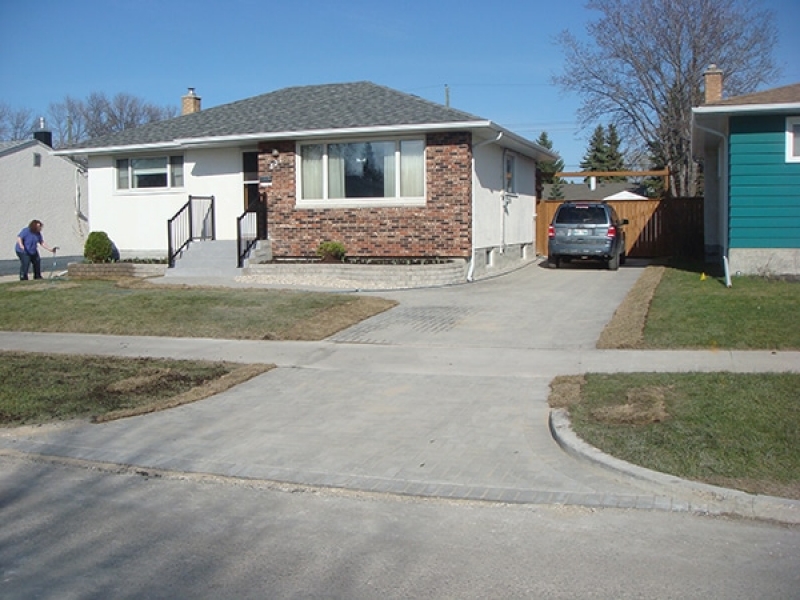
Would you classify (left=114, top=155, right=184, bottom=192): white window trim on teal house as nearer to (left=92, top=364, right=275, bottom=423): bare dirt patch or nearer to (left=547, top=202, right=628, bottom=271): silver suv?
(left=547, top=202, right=628, bottom=271): silver suv

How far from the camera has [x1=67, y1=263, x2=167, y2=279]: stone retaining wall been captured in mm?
21266

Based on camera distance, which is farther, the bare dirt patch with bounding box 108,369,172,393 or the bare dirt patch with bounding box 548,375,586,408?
the bare dirt patch with bounding box 108,369,172,393

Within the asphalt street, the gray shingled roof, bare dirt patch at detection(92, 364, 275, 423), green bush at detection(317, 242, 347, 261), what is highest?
the gray shingled roof

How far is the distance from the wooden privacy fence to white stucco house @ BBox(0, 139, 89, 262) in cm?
2039

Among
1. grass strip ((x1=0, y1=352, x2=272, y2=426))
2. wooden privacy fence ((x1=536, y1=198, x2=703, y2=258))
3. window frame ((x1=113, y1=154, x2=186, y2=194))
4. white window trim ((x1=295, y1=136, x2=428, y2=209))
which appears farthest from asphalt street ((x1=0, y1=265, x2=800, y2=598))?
wooden privacy fence ((x1=536, y1=198, x2=703, y2=258))

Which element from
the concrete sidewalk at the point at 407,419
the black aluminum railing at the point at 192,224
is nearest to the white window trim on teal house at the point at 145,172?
the black aluminum railing at the point at 192,224

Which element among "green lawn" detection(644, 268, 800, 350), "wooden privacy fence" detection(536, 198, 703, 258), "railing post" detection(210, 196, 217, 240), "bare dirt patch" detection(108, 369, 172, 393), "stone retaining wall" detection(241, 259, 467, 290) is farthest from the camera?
"wooden privacy fence" detection(536, 198, 703, 258)

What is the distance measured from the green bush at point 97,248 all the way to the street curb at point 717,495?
61.2ft

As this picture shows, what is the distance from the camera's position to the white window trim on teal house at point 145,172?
76.4 ft

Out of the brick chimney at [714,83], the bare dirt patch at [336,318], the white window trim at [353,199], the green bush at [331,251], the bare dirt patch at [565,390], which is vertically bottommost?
the bare dirt patch at [565,390]

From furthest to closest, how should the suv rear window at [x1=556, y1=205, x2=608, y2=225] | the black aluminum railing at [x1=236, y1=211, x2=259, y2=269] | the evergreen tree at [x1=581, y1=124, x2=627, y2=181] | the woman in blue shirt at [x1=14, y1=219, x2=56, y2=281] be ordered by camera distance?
the evergreen tree at [x1=581, y1=124, x2=627, y2=181], the suv rear window at [x1=556, y1=205, x2=608, y2=225], the woman in blue shirt at [x1=14, y1=219, x2=56, y2=281], the black aluminum railing at [x1=236, y1=211, x2=259, y2=269]

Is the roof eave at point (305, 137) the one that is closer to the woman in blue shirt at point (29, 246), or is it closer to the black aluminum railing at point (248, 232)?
the black aluminum railing at point (248, 232)

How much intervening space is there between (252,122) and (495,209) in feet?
22.6

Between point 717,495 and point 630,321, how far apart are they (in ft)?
23.1
